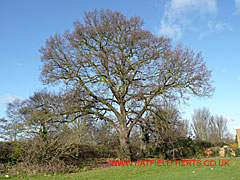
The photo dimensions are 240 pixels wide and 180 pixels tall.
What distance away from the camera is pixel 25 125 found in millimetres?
12039

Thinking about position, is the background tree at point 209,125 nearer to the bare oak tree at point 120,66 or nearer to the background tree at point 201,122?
the background tree at point 201,122

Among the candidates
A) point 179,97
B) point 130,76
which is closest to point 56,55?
point 130,76

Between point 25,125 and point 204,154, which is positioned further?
point 204,154

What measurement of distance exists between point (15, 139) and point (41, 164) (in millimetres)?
2778

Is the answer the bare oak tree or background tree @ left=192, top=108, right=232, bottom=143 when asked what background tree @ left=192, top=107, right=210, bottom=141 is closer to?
background tree @ left=192, top=108, right=232, bottom=143

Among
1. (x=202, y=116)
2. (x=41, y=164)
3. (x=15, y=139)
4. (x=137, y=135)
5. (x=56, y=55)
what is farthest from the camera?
(x=202, y=116)

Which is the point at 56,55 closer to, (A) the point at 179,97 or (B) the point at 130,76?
(B) the point at 130,76

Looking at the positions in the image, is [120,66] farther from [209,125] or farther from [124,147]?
[209,125]

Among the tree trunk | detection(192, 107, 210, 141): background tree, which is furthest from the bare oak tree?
detection(192, 107, 210, 141): background tree

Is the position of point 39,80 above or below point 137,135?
above

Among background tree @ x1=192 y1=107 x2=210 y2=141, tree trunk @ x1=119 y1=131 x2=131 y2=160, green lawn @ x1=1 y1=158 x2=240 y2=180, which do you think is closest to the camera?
green lawn @ x1=1 y1=158 x2=240 y2=180

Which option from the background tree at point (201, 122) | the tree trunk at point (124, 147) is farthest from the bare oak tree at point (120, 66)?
the background tree at point (201, 122)

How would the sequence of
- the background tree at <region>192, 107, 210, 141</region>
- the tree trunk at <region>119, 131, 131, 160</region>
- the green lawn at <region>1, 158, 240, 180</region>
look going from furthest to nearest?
the background tree at <region>192, 107, 210, 141</region> → the tree trunk at <region>119, 131, 131, 160</region> → the green lawn at <region>1, 158, 240, 180</region>

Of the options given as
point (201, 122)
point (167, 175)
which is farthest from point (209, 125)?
point (167, 175)
